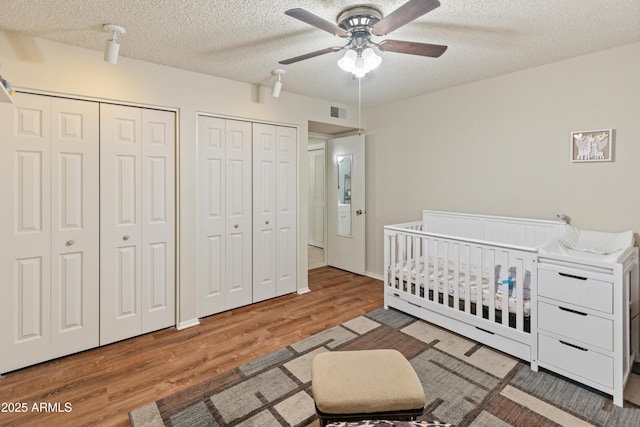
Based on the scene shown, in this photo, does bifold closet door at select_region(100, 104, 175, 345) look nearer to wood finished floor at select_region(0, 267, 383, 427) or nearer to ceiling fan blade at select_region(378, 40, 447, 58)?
wood finished floor at select_region(0, 267, 383, 427)

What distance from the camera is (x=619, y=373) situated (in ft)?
6.06

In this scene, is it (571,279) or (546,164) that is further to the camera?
(546,164)

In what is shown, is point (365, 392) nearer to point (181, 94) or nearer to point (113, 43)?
point (113, 43)

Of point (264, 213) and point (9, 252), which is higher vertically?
point (264, 213)

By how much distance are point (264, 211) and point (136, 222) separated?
1.24 m

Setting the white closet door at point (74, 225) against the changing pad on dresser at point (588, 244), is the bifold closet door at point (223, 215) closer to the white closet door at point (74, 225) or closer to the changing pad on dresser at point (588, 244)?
the white closet door at point (74, 225)

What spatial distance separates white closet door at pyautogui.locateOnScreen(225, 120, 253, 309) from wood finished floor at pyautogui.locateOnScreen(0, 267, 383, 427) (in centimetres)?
24

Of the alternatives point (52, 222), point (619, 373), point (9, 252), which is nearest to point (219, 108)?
point (52, 222)

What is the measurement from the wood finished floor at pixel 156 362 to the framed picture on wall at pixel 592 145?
7.33 feet

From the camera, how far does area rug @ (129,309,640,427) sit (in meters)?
1.76

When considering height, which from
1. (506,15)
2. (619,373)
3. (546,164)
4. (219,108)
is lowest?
(619,373)

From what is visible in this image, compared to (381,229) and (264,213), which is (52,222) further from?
(381,229)

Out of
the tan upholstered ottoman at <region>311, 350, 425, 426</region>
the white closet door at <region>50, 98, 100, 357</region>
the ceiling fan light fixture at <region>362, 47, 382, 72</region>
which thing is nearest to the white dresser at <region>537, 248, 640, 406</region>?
the tan upholstered ottoman at <region>311, 350, 425, 426</region>

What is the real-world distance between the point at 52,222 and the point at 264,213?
1.78m
